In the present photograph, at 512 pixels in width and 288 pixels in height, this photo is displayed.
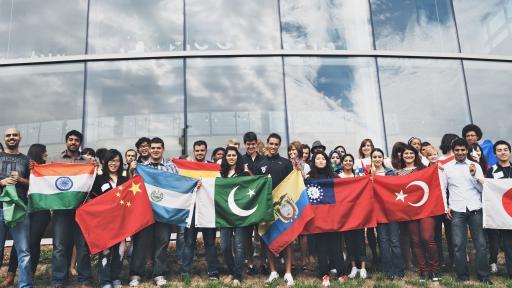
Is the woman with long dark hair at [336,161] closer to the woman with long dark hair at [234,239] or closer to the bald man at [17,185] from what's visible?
the woman with long dark hair at [234,239]

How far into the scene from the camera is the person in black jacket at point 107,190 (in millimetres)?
4812

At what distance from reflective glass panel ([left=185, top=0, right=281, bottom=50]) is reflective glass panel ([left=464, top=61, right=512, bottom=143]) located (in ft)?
18.4

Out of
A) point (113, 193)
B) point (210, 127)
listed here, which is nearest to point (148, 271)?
point (113, 193)

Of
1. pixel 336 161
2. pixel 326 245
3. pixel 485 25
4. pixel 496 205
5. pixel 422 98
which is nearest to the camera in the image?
pixel 496 205

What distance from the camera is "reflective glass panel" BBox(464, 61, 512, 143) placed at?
10016 millimetres

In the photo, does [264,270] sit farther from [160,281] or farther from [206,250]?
[160,281]

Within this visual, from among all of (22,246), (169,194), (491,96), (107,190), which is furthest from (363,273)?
(491,96)

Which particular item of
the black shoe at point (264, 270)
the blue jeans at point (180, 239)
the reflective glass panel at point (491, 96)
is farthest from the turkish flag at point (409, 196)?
the reflective glass panel at point (491, 96)

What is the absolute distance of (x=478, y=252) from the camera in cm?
500

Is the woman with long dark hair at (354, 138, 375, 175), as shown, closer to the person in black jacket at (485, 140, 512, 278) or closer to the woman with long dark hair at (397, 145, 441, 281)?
the woman with long dark hair at (397, 145, 441, 281)

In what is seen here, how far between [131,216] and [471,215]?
4.66 m

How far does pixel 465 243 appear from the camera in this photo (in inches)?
195

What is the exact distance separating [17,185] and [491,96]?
11.4 metres

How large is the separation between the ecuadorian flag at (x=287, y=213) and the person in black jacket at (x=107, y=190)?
6.64 feet
